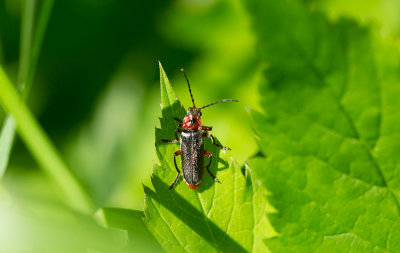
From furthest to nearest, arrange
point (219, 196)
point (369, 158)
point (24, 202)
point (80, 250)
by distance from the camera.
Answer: point (369, 158)
point (219, 196)
point (24, 202)
point (80, 250)

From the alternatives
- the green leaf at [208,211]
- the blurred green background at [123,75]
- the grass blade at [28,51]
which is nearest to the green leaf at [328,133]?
the green leaf at [208,211]

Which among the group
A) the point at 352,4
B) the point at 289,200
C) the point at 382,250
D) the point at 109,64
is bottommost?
the point at 382,250

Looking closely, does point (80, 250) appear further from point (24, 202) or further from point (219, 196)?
point (219, 196)

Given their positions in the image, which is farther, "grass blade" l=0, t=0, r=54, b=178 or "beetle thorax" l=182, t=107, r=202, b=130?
"beetle thorax" l=182, t=107, r=202, b=130

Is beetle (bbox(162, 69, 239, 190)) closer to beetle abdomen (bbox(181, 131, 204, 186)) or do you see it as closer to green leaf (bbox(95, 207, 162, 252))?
beetle abdomen (bbox(181, 131, 204, 186))

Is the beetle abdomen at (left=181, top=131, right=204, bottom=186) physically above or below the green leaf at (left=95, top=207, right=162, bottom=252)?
above

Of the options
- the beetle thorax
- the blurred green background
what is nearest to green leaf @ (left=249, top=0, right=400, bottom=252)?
the beetle thorax

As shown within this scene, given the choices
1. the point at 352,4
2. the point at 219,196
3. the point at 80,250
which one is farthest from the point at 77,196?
the point at 352,4
